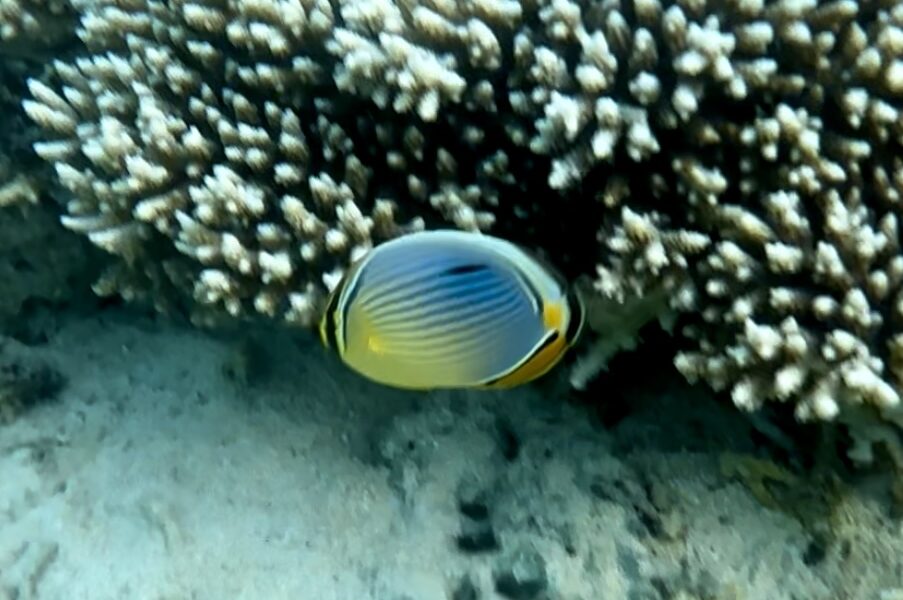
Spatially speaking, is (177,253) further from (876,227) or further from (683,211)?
(876,227)

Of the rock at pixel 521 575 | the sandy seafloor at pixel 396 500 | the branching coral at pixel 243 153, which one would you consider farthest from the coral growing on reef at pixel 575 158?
the rock at pixel 521 575

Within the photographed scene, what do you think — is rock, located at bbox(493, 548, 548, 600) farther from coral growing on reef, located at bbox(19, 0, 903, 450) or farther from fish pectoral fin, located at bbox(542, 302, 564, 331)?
Result: fish pectoral fin, located at bbox(542, 302, 564, 331)

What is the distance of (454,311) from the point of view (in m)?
1.82

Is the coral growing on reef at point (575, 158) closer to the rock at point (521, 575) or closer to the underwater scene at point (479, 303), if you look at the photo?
the underwater scene at point (479, 303)

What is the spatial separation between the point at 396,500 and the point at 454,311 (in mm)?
1100

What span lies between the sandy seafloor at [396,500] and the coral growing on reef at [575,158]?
31 cm

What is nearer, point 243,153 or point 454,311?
point 454,311

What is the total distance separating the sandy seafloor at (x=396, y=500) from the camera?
2.41 metres

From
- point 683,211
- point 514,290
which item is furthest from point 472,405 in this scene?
point 514,290

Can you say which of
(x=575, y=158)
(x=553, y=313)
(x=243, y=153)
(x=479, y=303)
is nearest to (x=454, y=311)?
(x=479, y=303)

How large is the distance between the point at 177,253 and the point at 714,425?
1730 mm

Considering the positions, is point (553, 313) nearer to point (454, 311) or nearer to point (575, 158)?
point (454, 311)

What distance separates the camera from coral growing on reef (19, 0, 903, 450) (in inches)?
87.1

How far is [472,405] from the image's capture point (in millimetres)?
2852
